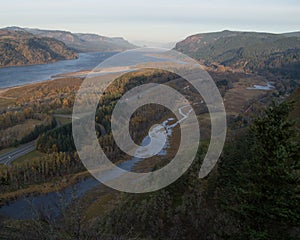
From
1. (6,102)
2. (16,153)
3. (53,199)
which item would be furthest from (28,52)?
(53,199)

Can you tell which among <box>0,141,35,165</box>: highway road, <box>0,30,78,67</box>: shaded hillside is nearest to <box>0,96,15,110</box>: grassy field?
<box>0,141,35,165</box>: highway road

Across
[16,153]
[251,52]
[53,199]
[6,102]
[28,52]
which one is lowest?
[53,199]

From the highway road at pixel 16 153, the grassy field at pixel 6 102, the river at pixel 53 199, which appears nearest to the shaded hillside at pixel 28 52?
the grassy field at pixel 6 102

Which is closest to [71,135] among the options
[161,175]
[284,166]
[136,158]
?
[136,158]

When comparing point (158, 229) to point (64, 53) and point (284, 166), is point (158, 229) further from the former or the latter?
point (64, 53)

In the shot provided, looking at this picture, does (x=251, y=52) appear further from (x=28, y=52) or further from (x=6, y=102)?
(x=6, y=102)
